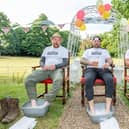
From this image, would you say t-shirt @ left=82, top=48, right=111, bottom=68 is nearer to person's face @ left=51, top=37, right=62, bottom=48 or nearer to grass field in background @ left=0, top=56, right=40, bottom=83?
person's face @ left=51, top=37, right=62, bottom=48

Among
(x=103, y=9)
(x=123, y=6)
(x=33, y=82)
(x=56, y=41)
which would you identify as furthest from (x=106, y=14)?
(x=123, y=6)

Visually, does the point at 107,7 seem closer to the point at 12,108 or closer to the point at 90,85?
the point at 90,85

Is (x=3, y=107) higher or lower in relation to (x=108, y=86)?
lower

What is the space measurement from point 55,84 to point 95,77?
0.58 metres

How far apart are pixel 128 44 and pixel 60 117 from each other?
5053mm

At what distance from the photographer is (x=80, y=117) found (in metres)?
5.00

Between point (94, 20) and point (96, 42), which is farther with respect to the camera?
point (94, 20)

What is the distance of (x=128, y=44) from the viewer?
9602mm

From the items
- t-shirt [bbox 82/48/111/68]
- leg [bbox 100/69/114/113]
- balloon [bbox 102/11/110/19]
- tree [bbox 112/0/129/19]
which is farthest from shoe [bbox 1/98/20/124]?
tree [bbox 112/0/129/19]

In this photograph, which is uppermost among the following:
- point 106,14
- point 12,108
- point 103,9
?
point 103,9

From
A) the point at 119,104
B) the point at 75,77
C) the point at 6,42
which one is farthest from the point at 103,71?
the point at 6,42

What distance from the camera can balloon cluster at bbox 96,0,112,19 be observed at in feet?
28.1

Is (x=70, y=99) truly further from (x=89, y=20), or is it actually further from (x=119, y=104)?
(x=89, y=20)

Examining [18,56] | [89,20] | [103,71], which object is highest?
[89,20]
